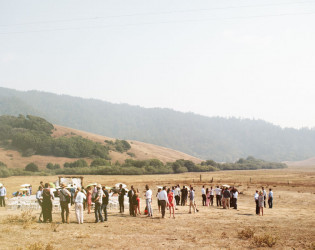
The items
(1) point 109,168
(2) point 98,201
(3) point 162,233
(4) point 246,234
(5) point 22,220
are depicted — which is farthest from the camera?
(1) point 109,168

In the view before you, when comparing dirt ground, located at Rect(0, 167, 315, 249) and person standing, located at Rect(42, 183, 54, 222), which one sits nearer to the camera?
dirt ground, located at Rect(0, 167, 315, 249)

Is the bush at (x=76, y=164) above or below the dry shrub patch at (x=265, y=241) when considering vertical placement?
above

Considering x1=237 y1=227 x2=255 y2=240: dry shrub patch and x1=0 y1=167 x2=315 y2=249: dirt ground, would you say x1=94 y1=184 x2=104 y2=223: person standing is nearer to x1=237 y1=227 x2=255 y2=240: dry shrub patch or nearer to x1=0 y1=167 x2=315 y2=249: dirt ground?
x1=0 y1=167 x2=315 y2=249: dirt ground

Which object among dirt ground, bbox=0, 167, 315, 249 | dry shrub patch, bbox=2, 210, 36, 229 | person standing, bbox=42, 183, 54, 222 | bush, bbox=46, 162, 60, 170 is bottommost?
dirt ground, bbox=0, 167, 315, 249

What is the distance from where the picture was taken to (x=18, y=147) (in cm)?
8650

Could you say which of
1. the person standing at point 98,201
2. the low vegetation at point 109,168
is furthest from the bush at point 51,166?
the person standing at point 98,201

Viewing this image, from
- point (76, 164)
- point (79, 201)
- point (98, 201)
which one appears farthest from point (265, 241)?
point (76, 164)

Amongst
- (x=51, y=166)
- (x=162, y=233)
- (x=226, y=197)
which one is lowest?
(x=162, y=233)

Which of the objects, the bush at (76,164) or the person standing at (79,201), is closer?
the person standing at (79,201)

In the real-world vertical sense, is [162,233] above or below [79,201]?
below

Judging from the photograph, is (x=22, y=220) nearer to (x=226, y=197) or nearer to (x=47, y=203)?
(x=47, y=203)

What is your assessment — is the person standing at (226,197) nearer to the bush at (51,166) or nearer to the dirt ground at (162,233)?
the dirt ground at (162,233)

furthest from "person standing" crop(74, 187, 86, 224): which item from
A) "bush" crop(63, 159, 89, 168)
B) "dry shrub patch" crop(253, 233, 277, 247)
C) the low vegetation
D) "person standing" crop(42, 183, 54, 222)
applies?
"bush" crop(63, 159, 89, 168)

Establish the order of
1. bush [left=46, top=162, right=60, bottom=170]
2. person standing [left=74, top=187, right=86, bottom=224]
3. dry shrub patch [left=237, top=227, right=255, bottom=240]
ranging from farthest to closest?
bush [left=46, top=162, right=60, bottom=170], person standing [left=74, top=187, right=86, bottom=224], dry shrub patch [left=237, top=227, right=255, bottom=240]
